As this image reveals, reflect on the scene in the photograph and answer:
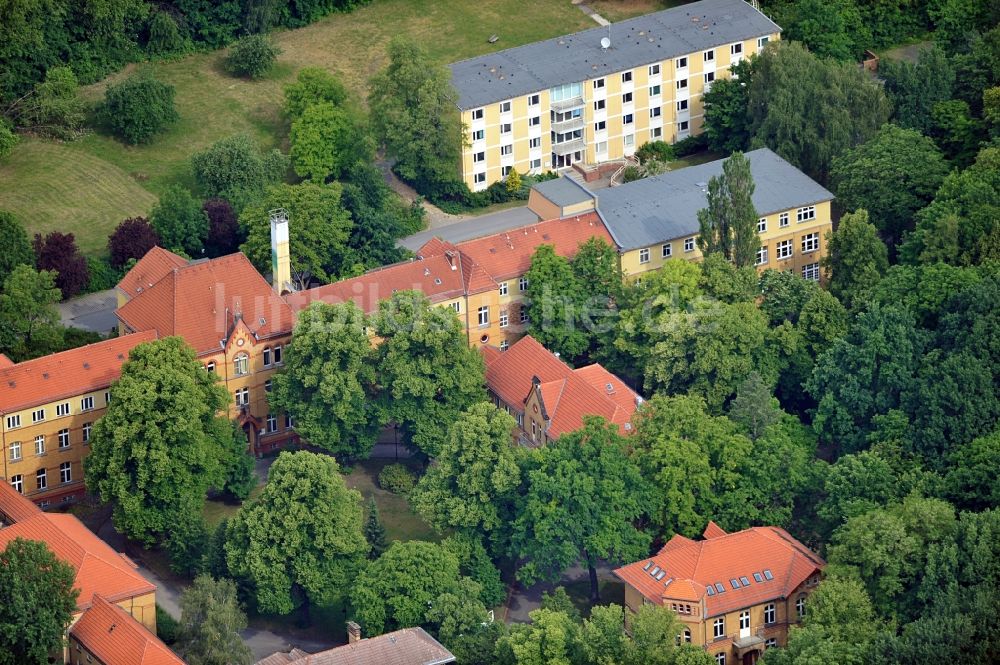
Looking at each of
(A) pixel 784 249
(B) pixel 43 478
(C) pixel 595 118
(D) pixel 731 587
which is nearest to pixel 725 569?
(D) pixel 731 587

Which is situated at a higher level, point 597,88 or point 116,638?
point 597,88

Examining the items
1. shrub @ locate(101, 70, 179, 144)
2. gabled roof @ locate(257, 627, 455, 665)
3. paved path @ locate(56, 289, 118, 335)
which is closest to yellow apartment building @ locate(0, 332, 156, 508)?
paved path @ locate(56, 289, 118, 335)

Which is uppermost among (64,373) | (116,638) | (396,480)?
(64,373)

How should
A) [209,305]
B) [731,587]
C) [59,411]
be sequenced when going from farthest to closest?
[209,305]
[59,411]
[731,587]

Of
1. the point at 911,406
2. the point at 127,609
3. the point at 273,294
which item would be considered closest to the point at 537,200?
the point at 273,294

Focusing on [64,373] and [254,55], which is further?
[254,55]

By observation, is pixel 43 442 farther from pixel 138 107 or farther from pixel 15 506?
pixel 138 107

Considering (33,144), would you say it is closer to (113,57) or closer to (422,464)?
(113,57)
